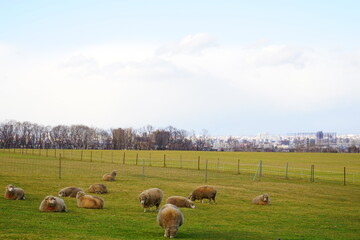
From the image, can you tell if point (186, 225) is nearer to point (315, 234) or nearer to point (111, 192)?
point (315, 234)

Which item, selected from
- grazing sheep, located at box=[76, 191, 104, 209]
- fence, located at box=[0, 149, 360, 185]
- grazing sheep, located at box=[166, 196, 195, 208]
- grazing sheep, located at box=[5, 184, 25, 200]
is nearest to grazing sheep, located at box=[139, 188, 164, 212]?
grazing sheep, located at box=[166, 196, 195, 208]

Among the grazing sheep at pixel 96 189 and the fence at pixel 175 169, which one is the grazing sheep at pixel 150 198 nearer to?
the grazing sheep at pixel 96 189

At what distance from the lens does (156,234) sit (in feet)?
46.0

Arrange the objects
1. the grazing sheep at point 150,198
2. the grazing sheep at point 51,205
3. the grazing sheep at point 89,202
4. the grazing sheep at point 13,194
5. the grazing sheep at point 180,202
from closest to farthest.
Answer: the grazing sheep at point 51,205
the grazing sheep at point 150,198
the grazing sheep at point 89,202
the grazing sheep at point 13,194
the grazing sheep at point 180,202

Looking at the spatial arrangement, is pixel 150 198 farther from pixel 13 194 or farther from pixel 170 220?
pixel 13 194

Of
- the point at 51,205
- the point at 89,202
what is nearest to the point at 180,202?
the point at 89,202

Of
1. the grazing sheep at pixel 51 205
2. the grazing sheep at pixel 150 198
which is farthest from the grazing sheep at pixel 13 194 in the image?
the grazing sheep at pixel 150 198

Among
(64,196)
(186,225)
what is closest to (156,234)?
(186,225)

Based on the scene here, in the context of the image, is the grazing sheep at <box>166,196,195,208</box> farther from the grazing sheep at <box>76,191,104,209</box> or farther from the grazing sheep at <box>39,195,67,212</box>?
the grazing sheep at <box>39,195,67,212</box>

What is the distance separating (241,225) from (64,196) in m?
10.1

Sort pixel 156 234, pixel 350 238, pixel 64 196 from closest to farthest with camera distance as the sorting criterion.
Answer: pixel 156 234 → pixel 350 238 → pixel 64 196

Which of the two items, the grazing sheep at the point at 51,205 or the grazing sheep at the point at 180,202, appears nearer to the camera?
the grazing sheep at the point at 51,205

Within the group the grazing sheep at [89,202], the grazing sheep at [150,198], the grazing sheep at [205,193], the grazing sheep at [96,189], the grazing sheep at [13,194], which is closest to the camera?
the grazing sheep at [150,198]

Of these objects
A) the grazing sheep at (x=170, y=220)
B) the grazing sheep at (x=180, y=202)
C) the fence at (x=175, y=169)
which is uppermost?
the grazing sheep at (x=170, y=220)
